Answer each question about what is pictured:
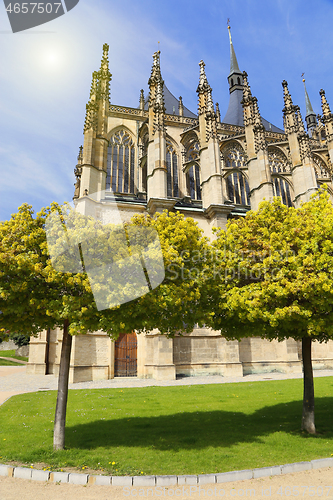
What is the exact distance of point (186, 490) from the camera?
16.1ft

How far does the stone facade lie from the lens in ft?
62.2

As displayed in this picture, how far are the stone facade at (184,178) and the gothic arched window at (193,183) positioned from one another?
0.36ft

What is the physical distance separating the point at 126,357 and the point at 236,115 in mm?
34856

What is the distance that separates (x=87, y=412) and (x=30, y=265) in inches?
235

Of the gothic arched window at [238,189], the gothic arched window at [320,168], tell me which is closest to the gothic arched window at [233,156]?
the gothic arched window at [238,189]

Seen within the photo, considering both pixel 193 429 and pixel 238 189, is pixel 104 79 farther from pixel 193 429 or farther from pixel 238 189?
pixel 193 429

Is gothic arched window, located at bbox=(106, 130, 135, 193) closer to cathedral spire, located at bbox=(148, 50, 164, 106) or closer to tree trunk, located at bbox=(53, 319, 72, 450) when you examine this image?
cathedral spire, located at bbox=(148, 50, 164, 106)

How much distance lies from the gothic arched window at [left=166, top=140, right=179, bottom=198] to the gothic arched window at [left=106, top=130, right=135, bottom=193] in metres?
3.31

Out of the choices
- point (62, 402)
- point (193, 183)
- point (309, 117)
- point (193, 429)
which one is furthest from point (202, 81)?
point (309, 117)

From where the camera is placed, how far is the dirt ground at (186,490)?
15.4 feet

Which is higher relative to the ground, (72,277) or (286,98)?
(286,98)

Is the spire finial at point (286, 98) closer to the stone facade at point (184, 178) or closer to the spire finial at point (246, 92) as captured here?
the stone facade at point (184, 178)

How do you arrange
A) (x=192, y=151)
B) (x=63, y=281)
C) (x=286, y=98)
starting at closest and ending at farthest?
(x=63, y=281) → (x=286, y=98) → (x=192, y=151)

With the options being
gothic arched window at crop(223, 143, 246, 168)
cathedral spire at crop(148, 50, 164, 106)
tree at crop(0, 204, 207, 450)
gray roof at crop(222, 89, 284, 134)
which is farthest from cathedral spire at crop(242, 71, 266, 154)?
tree at crop(0, 204, 207, 450)
